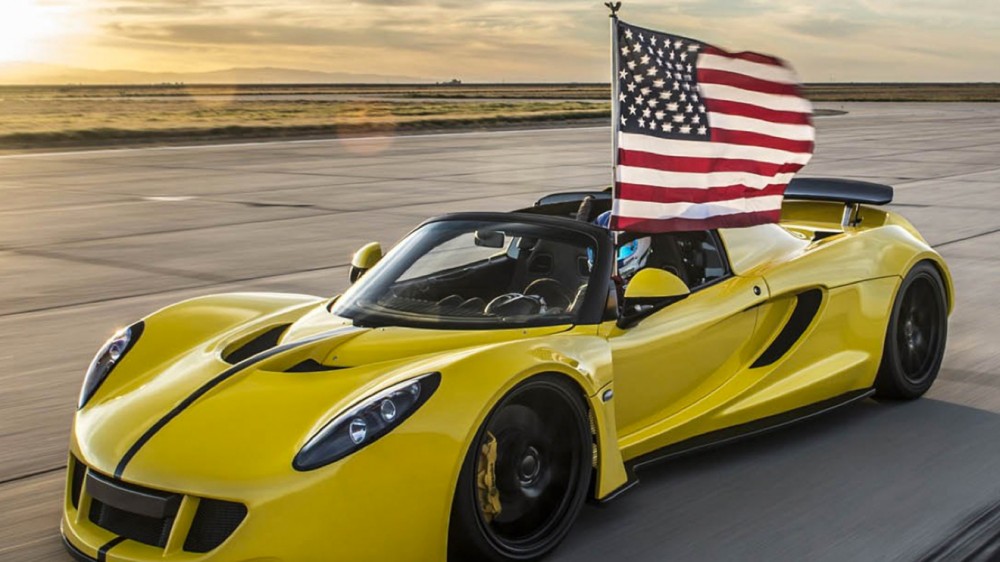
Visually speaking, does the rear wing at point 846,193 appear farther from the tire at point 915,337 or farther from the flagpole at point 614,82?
the flagpole at point 614,82

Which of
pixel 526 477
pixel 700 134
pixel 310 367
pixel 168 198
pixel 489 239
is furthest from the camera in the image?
pixel 168 198

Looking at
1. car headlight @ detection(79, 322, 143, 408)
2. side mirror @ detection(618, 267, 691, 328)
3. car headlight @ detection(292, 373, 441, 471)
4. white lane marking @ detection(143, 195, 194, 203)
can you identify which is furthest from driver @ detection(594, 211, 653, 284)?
white lane marking @ detection(143, 195, 194, 203)

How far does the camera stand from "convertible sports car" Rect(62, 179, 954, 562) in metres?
3.56

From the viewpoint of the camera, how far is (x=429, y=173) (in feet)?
73.1

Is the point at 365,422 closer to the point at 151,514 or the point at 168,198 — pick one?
the point at 151,514

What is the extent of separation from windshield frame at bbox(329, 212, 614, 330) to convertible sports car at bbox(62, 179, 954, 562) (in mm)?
12

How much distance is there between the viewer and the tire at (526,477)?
12.5 ft

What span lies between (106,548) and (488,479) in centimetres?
121

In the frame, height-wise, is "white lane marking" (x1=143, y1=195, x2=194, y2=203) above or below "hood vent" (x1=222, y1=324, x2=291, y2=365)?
below

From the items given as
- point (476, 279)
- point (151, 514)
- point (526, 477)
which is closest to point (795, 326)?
point (476, 279)

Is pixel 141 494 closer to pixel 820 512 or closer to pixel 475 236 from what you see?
pixel 475 236

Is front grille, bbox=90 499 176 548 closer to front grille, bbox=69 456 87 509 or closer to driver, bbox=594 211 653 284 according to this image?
front grille, bbox=69 456 87 509

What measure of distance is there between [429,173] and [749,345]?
679 inches

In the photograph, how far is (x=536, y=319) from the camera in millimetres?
4602
